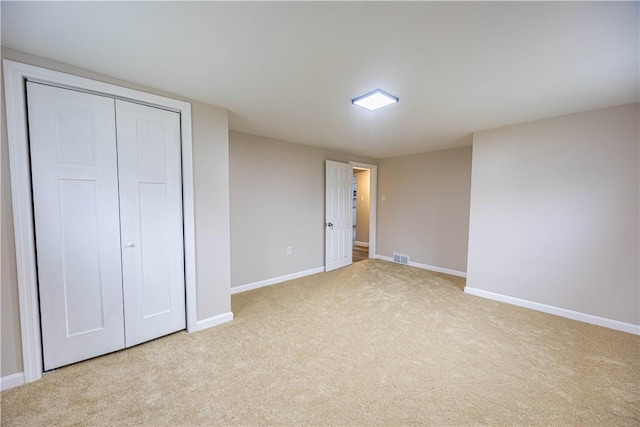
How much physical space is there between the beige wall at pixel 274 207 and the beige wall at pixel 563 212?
8.24ft

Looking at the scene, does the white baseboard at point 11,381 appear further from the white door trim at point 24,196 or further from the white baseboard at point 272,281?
the white baseboard at point 272,281

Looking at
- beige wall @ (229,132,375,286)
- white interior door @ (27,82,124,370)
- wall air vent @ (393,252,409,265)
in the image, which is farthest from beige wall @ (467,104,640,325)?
white interior door @ (27,82,124,370)

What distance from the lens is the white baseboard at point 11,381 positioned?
171 cm

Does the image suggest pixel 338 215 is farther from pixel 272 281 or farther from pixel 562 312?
pixel 562 312

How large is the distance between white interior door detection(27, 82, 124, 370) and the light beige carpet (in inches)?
10.1

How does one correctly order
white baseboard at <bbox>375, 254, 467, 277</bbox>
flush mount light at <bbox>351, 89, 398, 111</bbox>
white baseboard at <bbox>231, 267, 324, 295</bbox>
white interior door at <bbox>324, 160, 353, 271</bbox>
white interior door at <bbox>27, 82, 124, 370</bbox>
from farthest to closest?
1. white interior door at <bbox>324, 160, 353, 271</bbox>
2. white baseboard at <bbox>375, 254, 467, 277</bbox>
3. white baseboard at <bbox>231, 267, 324, 295</bbox>
4. flush mount light at <bbox>351, 89, 398, 111</bbox>
5. white interior door at <bbox>27, 82, 124, 370</bbox>

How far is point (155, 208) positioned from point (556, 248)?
4407 mm

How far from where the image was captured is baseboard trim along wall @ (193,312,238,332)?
257 cm

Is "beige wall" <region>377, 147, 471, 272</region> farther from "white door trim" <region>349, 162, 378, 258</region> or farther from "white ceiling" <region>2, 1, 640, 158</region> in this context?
"white ceiling" <region>2, 1, 640, 158</region>

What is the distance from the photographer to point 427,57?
1.74 meters

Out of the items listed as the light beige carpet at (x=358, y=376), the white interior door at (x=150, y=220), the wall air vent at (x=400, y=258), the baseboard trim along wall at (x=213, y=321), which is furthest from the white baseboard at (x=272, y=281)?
the wall air vent at (x=400, y=258)

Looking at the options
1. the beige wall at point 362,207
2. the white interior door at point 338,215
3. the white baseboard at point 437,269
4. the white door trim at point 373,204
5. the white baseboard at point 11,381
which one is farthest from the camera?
the beige wall at point 362,207

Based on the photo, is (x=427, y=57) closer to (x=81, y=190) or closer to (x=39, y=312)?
(x=81, y=190)

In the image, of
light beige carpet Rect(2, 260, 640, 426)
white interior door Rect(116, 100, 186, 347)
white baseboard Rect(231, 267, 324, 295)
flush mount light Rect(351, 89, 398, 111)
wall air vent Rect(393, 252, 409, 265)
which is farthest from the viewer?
wall air vent Rect(393, 252, 409, 265)
